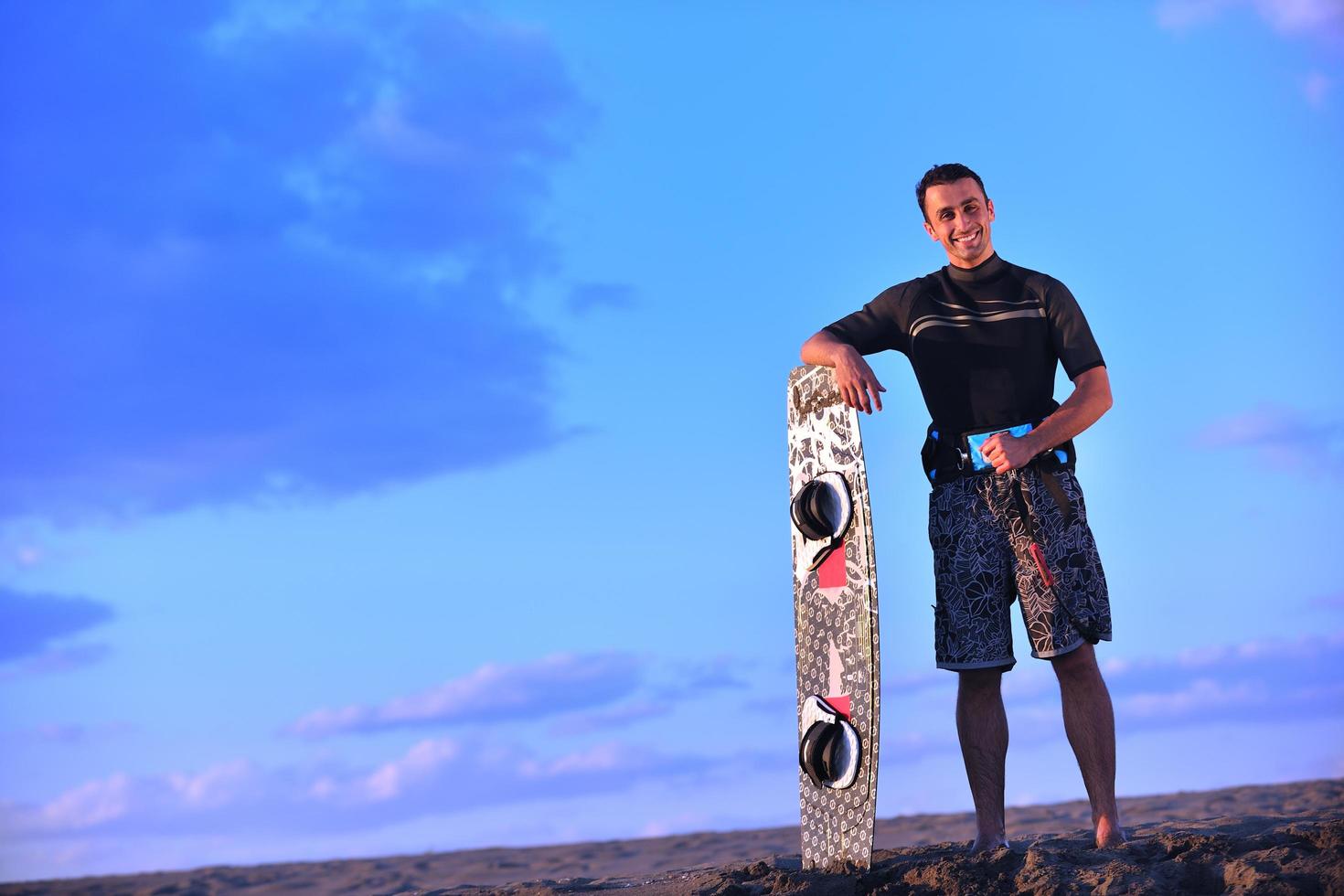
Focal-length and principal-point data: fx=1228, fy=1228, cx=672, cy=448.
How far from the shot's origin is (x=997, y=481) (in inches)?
179

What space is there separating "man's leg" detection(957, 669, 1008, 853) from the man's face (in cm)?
160

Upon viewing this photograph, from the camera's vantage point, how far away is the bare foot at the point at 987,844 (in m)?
4.57

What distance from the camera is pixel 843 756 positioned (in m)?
4.80

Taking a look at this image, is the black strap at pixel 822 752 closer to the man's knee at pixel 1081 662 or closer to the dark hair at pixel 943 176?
the man's knee at pixel 1081 662

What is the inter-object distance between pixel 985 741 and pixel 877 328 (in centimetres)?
166

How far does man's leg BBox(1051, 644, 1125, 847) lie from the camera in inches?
175

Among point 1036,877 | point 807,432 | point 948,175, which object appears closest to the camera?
point 1036,877

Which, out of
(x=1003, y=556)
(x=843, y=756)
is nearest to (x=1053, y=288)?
(x=1003, y=556)

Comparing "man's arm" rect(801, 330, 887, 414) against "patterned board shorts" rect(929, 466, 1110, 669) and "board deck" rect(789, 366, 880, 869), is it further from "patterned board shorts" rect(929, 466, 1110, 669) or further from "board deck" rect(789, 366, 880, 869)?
"patterned board shorts" rect(929, 466, 1110, 669)

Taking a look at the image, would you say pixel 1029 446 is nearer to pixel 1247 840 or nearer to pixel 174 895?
pixel 1247 840

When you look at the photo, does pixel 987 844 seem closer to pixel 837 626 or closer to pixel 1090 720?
pixel 1090 720

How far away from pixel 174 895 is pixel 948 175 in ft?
27.1

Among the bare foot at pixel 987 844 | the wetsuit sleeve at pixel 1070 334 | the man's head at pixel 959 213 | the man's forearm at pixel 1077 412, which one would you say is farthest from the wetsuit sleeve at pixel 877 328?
the bare foot at pixel 987 844

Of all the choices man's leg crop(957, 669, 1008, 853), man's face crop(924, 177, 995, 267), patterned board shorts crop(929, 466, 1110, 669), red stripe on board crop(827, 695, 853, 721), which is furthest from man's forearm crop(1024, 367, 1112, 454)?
red stripe on board crop(827, 695, 853, 721)
